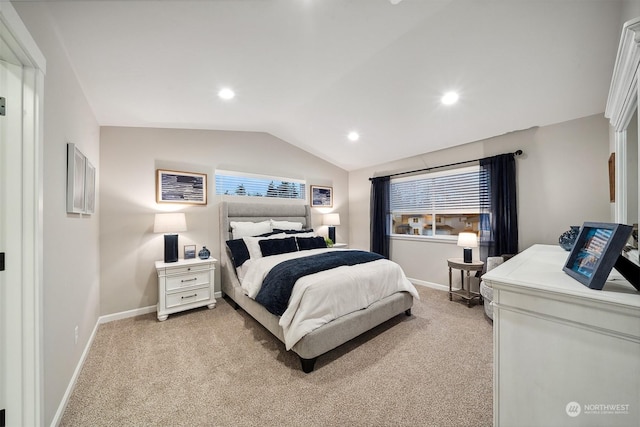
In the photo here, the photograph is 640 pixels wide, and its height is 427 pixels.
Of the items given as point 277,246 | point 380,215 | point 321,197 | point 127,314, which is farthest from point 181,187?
point 380,215

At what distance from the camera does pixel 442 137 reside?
12.0 ft

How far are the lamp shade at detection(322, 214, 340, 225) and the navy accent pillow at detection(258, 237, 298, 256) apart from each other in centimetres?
153

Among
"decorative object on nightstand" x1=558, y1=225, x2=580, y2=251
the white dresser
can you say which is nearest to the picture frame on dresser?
the white dresser

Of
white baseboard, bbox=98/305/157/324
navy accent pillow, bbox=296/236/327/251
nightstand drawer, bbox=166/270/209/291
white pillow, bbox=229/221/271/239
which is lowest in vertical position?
white baseboard, bbox=98/305/157/324

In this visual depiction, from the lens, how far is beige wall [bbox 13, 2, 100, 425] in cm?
141

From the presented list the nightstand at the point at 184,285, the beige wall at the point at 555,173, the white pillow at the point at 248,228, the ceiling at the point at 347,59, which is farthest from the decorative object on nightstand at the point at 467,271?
the nightstand at the point at 184,285

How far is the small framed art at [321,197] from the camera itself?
5053 mm

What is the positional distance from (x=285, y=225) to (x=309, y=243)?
66 cm

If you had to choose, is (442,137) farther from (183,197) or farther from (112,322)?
(112,322)

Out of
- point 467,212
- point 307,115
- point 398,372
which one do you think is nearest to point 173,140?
point 307,115

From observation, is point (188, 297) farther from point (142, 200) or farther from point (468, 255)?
point (468, 255)

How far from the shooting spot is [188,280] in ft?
10.5

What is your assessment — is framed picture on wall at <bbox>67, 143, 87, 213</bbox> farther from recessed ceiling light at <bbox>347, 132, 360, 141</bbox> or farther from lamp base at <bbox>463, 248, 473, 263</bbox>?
lamp base at <bbox>463, 248, 473, 263</bbox>

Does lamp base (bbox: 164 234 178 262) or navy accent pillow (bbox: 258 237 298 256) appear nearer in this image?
lamp base (bbox: 164 234 178 262)
